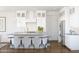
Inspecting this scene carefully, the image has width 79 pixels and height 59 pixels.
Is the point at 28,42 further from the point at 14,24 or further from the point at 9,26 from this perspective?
the point at 9,26

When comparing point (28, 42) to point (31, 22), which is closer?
point (31, 22)

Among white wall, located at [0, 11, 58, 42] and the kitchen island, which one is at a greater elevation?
white wall, located at [0, 11, 58, 42]

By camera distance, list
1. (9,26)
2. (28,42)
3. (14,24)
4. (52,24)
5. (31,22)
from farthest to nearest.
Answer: (28,42) < (31,22) < (52,24) < (14,24) < (9,26)

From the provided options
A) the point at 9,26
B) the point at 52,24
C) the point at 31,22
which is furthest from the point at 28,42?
the point at 9,26

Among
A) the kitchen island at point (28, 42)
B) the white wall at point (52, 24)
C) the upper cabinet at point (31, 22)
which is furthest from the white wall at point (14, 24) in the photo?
the kitchen island at point (28, 42)

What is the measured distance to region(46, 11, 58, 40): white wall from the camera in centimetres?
389

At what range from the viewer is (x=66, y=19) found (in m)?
6.12

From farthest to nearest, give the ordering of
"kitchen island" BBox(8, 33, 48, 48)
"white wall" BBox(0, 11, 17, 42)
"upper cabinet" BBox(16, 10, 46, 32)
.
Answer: "kitchen island" BBox(8, 33, 48, 48)
"upper cabinet" BBox(16, 10, 46, 32)
"white wall" BBox(0, 11, 17, 42)

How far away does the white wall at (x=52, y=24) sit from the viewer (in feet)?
12.8

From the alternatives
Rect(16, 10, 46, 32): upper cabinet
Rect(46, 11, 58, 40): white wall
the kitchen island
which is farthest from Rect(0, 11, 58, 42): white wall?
the kitchen island

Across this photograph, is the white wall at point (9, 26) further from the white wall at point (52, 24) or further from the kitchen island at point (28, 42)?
the white wall at point (52, 24)

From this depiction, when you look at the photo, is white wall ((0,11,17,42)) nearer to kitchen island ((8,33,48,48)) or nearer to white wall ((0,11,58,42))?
white wall ((0,11,58,42))

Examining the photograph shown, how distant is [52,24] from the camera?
13.9ft
